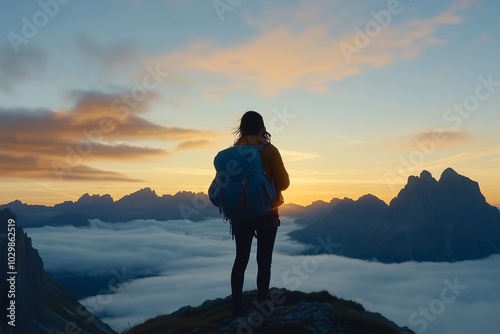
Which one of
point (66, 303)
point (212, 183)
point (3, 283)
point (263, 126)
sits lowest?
point (66, 303)

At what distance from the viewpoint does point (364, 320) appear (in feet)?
36.6

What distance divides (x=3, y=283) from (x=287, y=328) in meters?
89.4

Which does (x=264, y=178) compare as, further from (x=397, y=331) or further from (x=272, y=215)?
(x=397, y=331)

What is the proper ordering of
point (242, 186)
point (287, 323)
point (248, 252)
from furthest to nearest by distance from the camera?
1. point (287, 323)
2. point (248, 252)
3. point (242, 186)

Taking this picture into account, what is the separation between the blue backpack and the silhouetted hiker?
27cm

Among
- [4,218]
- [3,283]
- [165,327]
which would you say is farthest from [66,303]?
[165,327]

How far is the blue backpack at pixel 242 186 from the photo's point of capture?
9398mm

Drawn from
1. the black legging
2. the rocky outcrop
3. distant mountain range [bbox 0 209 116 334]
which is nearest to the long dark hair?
the black legging

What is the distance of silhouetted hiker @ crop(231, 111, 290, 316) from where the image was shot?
9.91 m

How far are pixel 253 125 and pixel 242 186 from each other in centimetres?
171

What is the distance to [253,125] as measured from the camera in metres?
10.4

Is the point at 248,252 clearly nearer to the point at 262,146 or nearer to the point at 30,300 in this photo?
the point at 262,146

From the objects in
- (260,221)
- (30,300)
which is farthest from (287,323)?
(30,300)

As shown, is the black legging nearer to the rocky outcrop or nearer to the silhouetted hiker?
the silhouetted hiker
